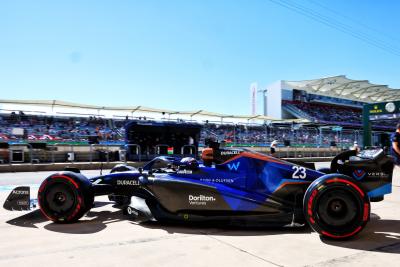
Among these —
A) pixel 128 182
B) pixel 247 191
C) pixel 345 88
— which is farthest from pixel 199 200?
pixel 345 88

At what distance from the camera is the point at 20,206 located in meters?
5.66

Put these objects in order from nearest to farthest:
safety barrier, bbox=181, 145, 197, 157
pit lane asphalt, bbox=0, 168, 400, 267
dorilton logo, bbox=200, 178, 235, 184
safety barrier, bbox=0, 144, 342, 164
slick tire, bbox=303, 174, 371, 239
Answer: pit lane asphalt, bbox=0, 168, 400, 267 < slick tire, bbox=303, 174, 371, 239 < dorilton logo, bbox=200, 178, 235, 184 < safety barrier, bbox=0, 144, 342, 164 < safety barrier, bbox=181, 145, 197, 157

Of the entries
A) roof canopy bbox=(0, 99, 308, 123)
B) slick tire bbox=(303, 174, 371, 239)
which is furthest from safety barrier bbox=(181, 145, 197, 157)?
slick tire bbox=(303, 174, 371, 239)

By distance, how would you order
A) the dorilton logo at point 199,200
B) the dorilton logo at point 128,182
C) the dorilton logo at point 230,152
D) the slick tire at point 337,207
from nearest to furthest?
the slick tire at point 337,207, the dorilton logo at point 199,200, the dorilton logo at point 230,152, the dorilton logo at point 128,182

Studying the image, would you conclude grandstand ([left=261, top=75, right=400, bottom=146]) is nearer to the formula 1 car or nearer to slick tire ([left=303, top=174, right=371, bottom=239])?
the formula 1 car

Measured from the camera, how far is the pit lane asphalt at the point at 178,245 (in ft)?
11.6

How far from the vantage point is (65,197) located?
17.0ft

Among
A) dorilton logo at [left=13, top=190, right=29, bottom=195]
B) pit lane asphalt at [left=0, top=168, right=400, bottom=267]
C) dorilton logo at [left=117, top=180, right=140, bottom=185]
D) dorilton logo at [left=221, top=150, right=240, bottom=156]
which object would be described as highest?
dorilton logo at [left=221, top=150, right=240, bottom=156]

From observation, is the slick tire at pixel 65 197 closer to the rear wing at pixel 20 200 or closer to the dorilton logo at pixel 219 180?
the rear wing at pixel 20 200

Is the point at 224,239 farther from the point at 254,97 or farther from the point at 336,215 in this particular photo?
the point at 254,97

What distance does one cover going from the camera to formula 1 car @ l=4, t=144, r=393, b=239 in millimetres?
4340

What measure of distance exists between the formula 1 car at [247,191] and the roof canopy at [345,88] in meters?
60.5

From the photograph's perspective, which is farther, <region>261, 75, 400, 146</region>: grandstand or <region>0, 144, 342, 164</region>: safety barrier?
<region>261, 75, 400, 146</region>: grandstand

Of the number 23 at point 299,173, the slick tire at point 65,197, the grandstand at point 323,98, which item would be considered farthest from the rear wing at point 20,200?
the grandstand at point 323,98
